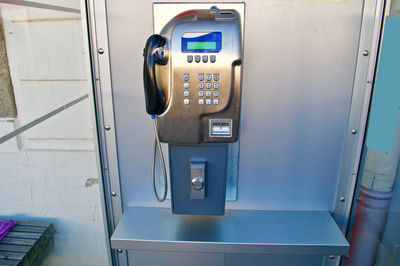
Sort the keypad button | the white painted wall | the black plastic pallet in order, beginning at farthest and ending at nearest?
the black plastic pallet < the white painted wall < the keypad button

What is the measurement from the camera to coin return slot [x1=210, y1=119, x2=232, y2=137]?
2.38 ft

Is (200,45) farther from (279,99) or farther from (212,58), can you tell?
(279,99)

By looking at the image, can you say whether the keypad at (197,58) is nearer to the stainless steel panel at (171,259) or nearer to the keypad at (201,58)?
the keypad at (201,58)

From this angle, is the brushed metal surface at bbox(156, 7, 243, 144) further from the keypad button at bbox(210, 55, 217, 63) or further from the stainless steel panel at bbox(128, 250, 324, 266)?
the stainless steel panel at bbox(128, 250, 324, 266)

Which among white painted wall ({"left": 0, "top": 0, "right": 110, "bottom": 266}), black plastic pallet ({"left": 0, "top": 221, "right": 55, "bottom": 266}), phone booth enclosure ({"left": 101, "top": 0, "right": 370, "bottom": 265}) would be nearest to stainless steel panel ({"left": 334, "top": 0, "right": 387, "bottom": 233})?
phone booth enclosure ({"left": 101, "top": 0, "right": 370, "bottom": 265})

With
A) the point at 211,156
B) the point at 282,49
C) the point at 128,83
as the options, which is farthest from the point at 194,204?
the point at 282,49

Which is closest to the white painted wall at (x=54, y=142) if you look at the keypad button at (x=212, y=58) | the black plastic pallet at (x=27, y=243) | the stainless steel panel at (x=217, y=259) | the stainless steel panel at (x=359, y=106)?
the black plastic pallet at (x=27, y=243)

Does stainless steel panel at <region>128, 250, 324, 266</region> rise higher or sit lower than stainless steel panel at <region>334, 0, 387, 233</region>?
lower

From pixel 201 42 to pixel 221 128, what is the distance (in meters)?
0.20

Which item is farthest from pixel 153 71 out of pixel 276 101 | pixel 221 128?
pixel 276 101

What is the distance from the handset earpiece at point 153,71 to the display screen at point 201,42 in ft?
0.19

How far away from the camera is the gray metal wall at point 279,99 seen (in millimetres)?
847

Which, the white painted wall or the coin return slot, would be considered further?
the white painted wall

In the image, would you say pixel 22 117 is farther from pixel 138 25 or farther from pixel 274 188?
pixel 274 188
